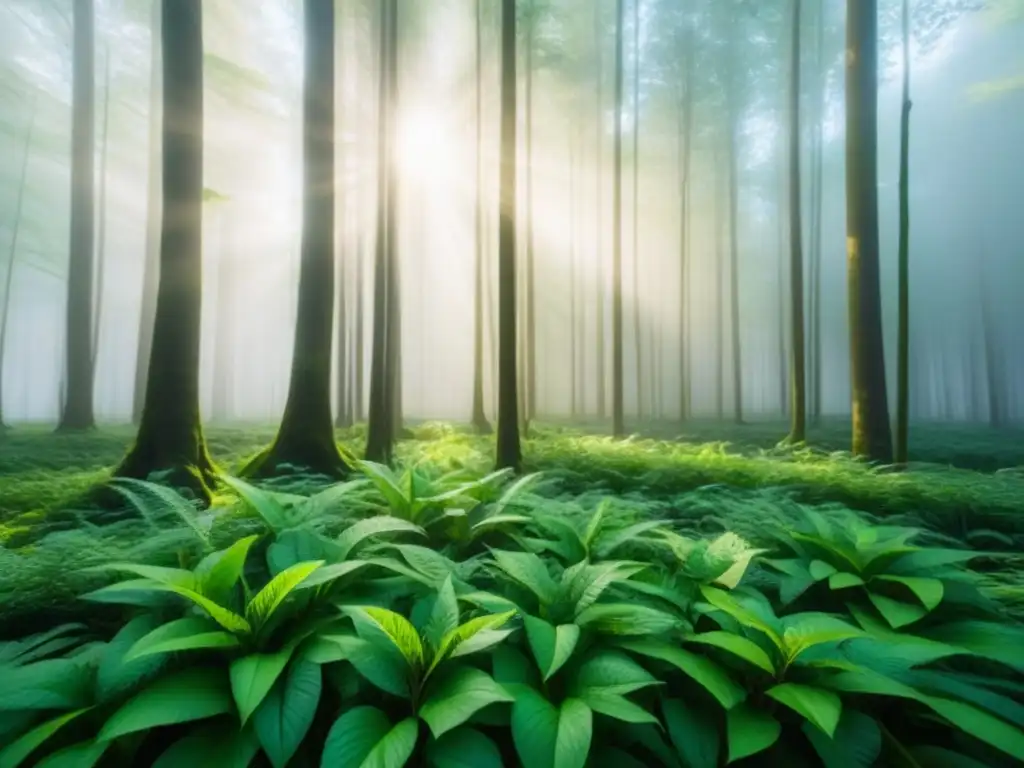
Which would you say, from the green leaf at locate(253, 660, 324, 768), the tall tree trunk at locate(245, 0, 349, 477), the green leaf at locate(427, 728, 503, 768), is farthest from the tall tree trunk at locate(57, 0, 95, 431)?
the green leaf at locate(427, 728, 503, 768)

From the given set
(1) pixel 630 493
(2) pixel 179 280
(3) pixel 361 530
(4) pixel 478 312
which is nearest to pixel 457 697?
(3) pixel 361 530

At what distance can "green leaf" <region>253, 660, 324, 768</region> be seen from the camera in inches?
64.7

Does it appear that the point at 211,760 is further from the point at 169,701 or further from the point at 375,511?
the point at 375,511

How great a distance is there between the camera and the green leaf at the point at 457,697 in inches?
64.2

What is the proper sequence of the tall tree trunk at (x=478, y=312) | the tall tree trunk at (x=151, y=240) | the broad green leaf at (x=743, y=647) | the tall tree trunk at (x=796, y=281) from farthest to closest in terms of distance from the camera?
the tall tree trunk at (x=151, y=240), the tall tree trunk at (x=478, y=312), the tall tree trunk at (x=796, y=281), the broad green leaf at (x=743, y=647)

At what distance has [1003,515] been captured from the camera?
5207 millimetres

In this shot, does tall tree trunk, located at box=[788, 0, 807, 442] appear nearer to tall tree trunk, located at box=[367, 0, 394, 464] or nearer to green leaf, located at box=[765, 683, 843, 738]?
tall tree trunk, located at box=[367, 0, 394, 464]

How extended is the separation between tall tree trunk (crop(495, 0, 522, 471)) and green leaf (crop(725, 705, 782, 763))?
5.36m

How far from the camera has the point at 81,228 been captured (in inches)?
582

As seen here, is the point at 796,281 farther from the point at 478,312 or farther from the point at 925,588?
the point at 925,588

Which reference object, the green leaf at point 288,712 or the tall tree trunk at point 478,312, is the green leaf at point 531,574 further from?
the tall tree trunk at point 478,312

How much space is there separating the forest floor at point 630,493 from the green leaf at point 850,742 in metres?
1.97

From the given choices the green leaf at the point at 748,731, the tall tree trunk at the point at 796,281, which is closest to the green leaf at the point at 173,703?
the green leaf at the point at 748,731

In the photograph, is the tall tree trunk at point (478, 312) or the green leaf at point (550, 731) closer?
the green leaf at point (550, 731)
